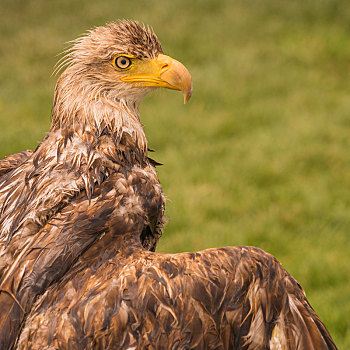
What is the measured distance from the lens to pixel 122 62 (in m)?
3.83

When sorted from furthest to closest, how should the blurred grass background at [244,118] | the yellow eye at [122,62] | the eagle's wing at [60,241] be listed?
1. the blurred grass background at [244,118]
2. the yellow eye at [122,62]
3. the eagle's wing at [60,241]

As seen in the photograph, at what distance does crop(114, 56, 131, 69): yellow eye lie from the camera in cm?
380

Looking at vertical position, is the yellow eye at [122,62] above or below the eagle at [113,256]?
above

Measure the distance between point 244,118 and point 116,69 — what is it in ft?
18.3

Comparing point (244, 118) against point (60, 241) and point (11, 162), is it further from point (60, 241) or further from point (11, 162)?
point (60, 241)

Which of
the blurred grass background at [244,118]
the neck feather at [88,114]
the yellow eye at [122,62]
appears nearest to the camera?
the neck feather at [88,114]

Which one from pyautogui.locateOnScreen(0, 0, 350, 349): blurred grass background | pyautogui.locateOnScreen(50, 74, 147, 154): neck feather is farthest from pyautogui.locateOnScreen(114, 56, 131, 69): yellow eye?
pyautogui.locateOnScreen(0, 0, 350, 349): blurred grass background

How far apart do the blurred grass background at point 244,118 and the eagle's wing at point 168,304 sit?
1824mm

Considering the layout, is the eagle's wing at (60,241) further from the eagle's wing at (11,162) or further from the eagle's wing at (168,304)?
the eagle's wing at (11,162)

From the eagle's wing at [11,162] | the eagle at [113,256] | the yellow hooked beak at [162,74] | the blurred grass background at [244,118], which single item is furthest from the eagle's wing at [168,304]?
the blurred grass background at [244,118]

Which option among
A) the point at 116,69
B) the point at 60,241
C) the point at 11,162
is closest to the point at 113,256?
the point at 60,241

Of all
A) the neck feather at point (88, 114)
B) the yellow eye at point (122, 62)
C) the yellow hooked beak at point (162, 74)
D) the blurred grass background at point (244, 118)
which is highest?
the yellow eye at point (122, 62)

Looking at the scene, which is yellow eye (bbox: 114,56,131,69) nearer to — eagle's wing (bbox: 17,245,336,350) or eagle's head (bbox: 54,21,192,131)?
eagle's head (bbox: 54,21,192,131)

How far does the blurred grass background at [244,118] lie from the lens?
6742 millimetres
